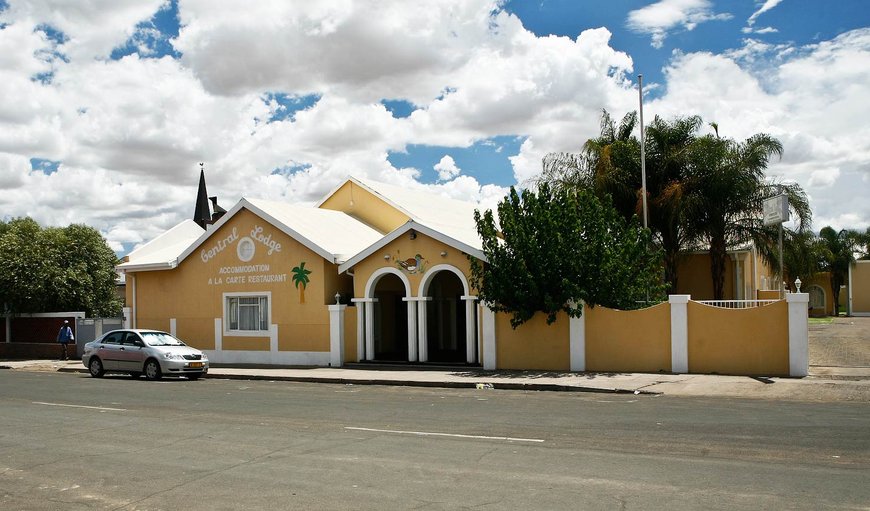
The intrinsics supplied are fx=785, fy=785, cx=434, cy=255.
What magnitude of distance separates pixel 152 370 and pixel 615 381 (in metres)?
12.4

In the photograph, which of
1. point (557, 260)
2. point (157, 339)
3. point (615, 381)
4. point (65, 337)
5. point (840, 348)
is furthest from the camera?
point (65, 337)

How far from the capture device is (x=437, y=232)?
74.3ft

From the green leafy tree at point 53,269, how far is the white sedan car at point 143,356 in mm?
10418

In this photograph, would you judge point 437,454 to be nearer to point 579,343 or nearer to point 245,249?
point 579,343

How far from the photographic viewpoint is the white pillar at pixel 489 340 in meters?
21.9

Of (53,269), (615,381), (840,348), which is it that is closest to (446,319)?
(615,381)

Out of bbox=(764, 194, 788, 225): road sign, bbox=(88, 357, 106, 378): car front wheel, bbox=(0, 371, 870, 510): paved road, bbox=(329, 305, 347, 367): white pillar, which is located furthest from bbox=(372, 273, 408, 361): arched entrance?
bbox=(764, 194, 788, 225): road sign

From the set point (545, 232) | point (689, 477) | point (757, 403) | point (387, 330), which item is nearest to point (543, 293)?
point (545, 232)

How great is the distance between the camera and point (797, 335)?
18484mm

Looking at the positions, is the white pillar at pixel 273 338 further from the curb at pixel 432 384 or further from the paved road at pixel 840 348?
the paved road at pixel 840 348

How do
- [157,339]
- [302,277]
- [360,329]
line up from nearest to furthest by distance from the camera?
[157,339] < [360,329] < [302,277]

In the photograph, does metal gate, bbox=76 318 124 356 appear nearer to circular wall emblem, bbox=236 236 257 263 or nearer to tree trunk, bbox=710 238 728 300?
circular wall emblem, bbox=236 236 257 263

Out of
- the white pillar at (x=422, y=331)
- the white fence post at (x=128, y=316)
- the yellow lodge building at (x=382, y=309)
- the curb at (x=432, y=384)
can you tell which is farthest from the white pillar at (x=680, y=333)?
the white fence post at (x=128, y=316)

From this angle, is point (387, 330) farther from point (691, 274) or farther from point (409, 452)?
point (409, 452)
